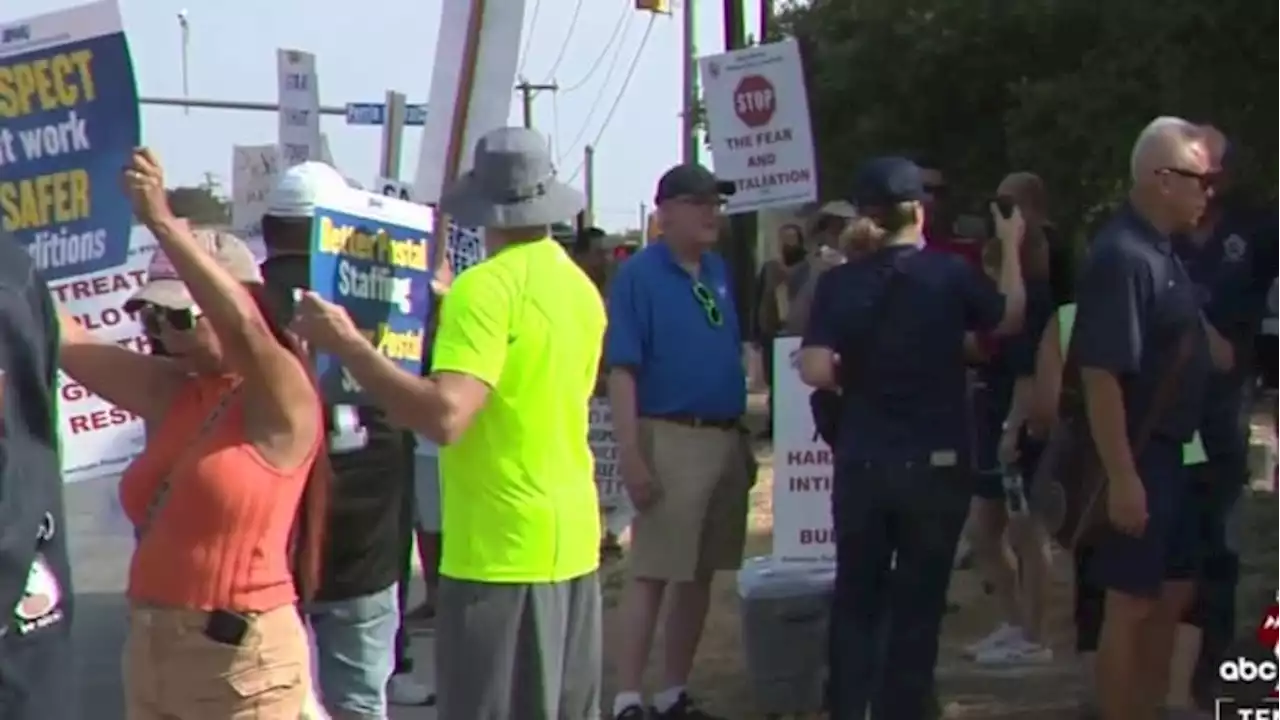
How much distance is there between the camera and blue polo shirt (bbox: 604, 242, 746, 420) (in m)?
6.68

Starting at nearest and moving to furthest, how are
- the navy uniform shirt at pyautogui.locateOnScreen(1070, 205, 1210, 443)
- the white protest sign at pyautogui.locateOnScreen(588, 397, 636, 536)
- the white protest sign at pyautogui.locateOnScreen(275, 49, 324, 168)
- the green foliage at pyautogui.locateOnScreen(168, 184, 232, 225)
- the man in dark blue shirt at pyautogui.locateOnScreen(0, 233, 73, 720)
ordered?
1. the man in dark blue shirt at pyautogui.locateOnScreen(0, 233, 73, 720)
2. the green foliage at pyautogui.locateOnScreen(168, 184, 232, 225)
3. the navy uniform shirt at pyautogui.locateOnScreen(1070, 205, 1210, 443)
4. the white protest sign at pyautogui.locateOnScreen(588, 397, 636, 536)
5. the white protest sign at pyautogui.locateOnScreen(275, 49, 324, 168)

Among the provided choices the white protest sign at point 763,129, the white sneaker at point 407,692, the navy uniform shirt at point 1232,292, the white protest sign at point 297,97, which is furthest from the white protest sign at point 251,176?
the navy uniform shirt at point 1232,292

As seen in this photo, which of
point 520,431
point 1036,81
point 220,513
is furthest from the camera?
point 1036,81

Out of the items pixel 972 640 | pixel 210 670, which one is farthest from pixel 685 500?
pixel 210 670

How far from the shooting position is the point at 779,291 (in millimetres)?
14773

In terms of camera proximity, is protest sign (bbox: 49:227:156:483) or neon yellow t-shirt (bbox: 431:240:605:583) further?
protest sign (bbox: 49:227:156:483)

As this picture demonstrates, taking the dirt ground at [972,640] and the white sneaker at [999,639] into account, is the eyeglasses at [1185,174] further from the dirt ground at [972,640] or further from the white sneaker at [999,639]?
the white sneaker at [999,639]

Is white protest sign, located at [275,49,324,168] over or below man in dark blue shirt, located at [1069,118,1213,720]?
over

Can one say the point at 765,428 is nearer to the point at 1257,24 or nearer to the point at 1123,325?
the point at 1257,24

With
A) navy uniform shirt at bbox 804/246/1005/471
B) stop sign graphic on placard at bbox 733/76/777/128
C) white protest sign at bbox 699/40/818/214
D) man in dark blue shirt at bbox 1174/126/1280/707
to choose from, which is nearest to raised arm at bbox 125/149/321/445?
navy uniform shirt at bbox 804/246/1005/471

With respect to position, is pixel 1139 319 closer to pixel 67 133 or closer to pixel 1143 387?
pixel 1143 387

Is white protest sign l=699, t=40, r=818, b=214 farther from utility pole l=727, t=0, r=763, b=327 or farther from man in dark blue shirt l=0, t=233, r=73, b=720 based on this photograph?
utility pole l=727, t=0, r=763, b=327

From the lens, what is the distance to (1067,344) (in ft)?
19.8

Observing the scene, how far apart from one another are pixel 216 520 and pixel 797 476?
3.58m
